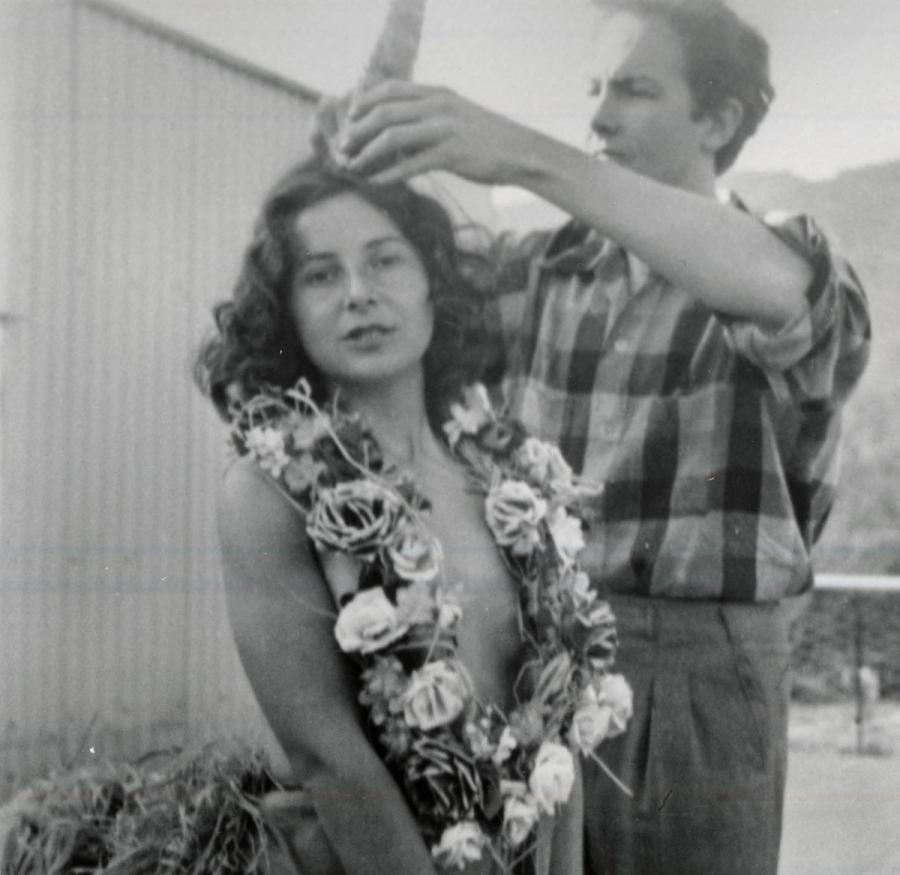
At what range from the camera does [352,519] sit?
1.17m

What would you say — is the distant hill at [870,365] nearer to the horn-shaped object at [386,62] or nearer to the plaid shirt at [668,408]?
the plaid shirt at [668,408]

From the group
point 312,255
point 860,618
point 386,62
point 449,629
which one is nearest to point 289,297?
point 312,255

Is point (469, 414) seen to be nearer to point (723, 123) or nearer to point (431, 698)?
point (431, 698)

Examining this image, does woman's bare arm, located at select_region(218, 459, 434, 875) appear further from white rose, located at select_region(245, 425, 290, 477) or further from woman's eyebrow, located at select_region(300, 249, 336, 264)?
woman's eyebrow, located at select_region(300, 249, 336, 264)

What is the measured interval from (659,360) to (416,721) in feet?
1.73

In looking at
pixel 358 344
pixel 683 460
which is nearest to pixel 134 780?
pixel 358 344

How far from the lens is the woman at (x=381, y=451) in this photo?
1.17 m

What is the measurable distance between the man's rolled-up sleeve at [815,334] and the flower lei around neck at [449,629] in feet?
0.91

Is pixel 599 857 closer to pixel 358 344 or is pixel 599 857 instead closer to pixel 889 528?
pixel 889 528

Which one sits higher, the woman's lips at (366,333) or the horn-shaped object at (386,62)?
the horn-shaped object at (386,62)

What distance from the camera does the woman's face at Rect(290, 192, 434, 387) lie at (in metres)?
1.24

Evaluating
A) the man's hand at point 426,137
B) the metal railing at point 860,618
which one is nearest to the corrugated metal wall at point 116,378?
the man's hand at point 426,137

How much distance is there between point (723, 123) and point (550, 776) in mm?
825

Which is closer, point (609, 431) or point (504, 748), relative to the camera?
point (504, 748)
